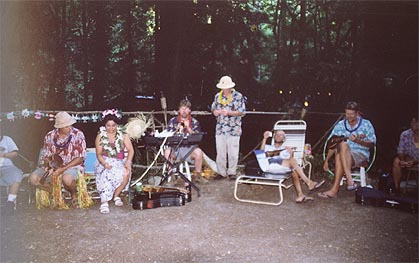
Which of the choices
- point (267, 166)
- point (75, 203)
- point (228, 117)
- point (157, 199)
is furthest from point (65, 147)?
point (267, 166)

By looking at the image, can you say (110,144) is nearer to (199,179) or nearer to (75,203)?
(75,203)

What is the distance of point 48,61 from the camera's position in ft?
37.2

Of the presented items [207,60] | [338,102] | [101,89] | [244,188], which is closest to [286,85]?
[338,102]

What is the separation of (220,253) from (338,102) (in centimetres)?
869

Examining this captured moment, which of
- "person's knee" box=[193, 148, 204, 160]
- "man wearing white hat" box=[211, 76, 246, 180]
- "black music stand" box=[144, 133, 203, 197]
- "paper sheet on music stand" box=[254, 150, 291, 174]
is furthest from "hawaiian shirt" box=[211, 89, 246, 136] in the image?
"paper sheet on music stand" box=[254, 150, 291, 174]

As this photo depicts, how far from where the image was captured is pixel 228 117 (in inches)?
255

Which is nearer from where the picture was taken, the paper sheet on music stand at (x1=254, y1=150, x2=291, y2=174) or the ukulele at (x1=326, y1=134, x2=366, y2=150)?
the paper sheet on music stand at (x1=254, y1=150, x2=291, y2=174)

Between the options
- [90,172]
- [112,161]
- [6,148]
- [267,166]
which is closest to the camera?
[6,148]

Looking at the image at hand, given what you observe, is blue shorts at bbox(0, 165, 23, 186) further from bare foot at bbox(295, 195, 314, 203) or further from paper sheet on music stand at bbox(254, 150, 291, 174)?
bare foot at bbox(295, 195, 314, 203)

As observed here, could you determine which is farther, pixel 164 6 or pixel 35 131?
pixel 35 131

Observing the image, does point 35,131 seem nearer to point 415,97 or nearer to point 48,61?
point 48,61

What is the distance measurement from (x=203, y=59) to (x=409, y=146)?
6.85 m

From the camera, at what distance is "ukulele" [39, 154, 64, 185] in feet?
16.8

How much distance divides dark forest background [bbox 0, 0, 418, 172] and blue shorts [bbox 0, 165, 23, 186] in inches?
131
